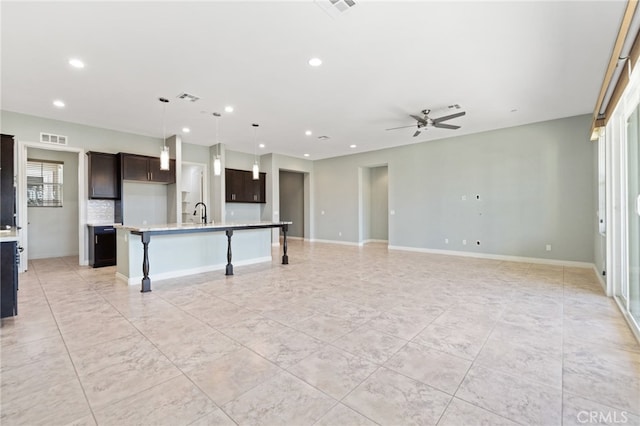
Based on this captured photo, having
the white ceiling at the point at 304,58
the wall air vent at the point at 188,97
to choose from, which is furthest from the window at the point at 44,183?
the wall air vent at the point at 188,97

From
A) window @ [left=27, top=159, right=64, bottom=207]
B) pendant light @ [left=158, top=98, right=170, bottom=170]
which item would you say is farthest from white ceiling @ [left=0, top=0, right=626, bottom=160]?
window @ [left=27, top=159, right=64, bottom=207]

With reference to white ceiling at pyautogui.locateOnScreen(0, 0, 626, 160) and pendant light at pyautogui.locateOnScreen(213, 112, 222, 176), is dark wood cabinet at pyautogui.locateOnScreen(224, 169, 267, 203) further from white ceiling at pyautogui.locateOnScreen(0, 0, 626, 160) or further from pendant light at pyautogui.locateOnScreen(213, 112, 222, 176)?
white ceiling at pyautogui.locateOnScreen(0, 0, 626, 160)

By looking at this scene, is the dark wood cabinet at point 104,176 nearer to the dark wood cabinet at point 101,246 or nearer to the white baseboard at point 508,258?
the dark wood cabinet at point 101,246

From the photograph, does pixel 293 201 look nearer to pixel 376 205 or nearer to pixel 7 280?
pixel 376 205

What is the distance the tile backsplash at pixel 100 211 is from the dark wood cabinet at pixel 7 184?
1384mm

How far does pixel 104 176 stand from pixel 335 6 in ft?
19.8

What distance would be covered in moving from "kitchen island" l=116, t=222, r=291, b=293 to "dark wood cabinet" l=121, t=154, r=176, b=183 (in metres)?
1.96

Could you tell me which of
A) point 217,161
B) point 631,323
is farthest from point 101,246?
point 631,323

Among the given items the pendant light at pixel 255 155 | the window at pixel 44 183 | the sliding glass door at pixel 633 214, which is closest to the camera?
the sliding glass door at pixel 633 214

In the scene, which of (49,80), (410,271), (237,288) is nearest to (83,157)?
(49,80)

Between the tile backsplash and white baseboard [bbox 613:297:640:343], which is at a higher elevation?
the tile backsplash

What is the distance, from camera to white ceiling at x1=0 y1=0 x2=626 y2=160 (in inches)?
106

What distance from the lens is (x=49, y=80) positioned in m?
3.99

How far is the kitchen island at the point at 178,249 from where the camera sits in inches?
174
